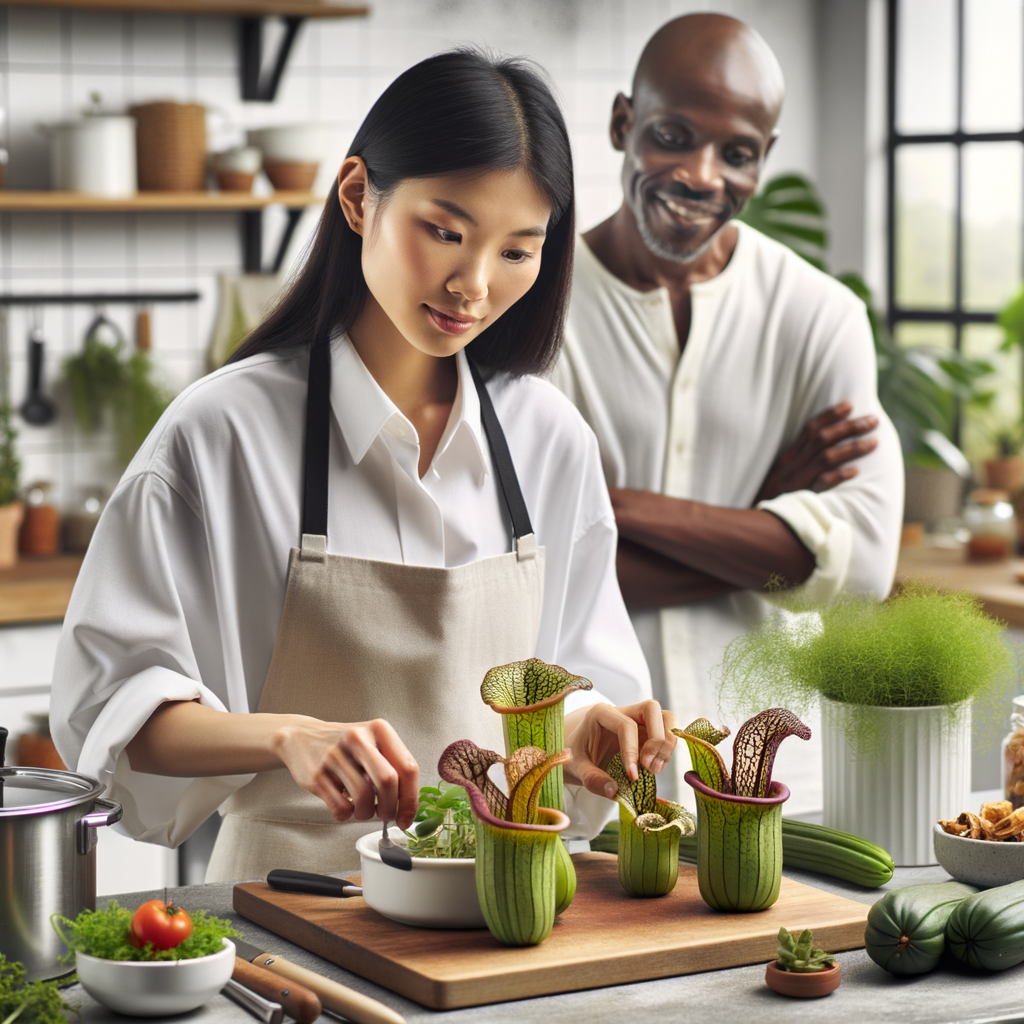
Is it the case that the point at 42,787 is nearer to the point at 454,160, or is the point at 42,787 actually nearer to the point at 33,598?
the point at 454,160

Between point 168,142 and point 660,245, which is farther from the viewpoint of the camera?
point 168,142

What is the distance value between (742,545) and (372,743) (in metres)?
0.96

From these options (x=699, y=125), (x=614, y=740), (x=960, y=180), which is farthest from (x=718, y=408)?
(x=960, y=180)

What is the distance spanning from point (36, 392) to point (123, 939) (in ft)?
9.14

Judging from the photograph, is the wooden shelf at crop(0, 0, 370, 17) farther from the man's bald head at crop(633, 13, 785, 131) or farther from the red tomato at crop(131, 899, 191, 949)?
the red tomato at crop(131, 899, 191, 949)

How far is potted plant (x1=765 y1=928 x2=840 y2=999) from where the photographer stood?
1.12 meters

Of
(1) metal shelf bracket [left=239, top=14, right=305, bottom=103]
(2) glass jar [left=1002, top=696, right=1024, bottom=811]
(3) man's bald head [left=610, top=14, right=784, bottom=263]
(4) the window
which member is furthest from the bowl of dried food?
(4) the window

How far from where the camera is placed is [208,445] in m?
1.47

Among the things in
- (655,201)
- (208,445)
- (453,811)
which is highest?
(655,201)

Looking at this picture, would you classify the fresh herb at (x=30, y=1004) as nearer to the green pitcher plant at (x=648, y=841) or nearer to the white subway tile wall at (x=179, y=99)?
the green pitcher plant at (x=648, y=841)

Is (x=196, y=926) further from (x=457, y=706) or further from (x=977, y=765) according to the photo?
(x=977, y=765)

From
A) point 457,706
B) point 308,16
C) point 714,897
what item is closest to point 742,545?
point 457,706

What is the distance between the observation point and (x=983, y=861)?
4.50 feet

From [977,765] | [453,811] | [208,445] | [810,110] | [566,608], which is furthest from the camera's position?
[810,110]
